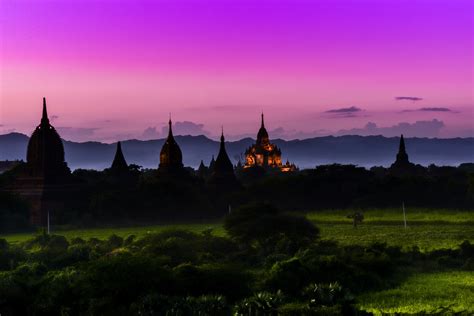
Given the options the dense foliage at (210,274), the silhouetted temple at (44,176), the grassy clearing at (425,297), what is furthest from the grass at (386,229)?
the grassy clearing at (425,297)

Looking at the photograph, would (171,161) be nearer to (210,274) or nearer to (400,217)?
(400,217)

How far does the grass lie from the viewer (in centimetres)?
4128

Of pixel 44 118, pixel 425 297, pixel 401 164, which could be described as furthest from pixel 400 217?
pixel 401 164

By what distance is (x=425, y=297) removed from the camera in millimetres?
22734

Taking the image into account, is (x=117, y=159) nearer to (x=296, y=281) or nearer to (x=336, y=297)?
(x=296, y=281)

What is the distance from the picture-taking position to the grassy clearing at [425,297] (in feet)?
66.6

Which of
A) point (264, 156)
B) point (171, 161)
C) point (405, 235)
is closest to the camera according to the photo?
point (405, 235)

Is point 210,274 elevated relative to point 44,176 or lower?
lower

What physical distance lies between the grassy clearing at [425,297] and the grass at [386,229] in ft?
32.3

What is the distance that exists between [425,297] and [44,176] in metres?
45.4

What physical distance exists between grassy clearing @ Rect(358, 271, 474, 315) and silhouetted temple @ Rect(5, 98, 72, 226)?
3877 centimetres

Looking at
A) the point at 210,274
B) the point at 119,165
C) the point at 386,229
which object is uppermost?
the point at 119,165

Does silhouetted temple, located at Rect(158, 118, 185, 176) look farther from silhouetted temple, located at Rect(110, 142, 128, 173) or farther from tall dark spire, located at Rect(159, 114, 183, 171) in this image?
silhouetted temple, located at Rect(110, 142, 128, 173)

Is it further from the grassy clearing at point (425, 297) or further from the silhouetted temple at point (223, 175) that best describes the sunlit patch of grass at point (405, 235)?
the silhouetted temple at point (223, 175)
